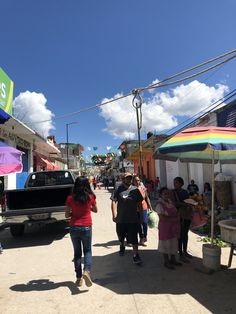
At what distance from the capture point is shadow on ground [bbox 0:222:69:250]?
8311mm

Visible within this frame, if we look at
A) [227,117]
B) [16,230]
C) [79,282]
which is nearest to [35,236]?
[16,230]

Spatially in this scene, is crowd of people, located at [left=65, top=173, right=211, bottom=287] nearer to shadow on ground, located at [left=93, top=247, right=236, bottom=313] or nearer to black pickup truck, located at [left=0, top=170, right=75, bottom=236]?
shadow on ground, located at [left=93, top=247, right=236, bottom=313]

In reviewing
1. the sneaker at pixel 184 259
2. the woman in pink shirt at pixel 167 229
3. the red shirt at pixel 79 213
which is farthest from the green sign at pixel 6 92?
the sneaker at pixel 184 259

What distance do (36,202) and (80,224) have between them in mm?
4936

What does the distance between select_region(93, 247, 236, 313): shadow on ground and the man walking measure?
15.8 inches

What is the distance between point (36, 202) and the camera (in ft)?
31.1

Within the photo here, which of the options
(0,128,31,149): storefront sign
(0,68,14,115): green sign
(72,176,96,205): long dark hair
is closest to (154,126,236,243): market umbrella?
(72,176,96,205): long dark hair

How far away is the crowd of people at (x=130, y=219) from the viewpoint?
16.2 ft

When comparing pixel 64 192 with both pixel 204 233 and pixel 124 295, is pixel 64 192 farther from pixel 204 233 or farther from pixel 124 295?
pixel 124 295

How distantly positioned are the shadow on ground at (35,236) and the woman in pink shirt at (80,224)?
11.8ft

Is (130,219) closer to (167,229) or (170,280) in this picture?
(167,229)

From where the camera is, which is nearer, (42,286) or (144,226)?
(42,286)

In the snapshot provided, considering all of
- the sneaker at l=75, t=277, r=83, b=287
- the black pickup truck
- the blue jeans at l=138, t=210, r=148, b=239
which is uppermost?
the black pickup truck

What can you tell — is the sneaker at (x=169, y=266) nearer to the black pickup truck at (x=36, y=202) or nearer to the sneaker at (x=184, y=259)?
the sneaker at (x=184, y=259)
